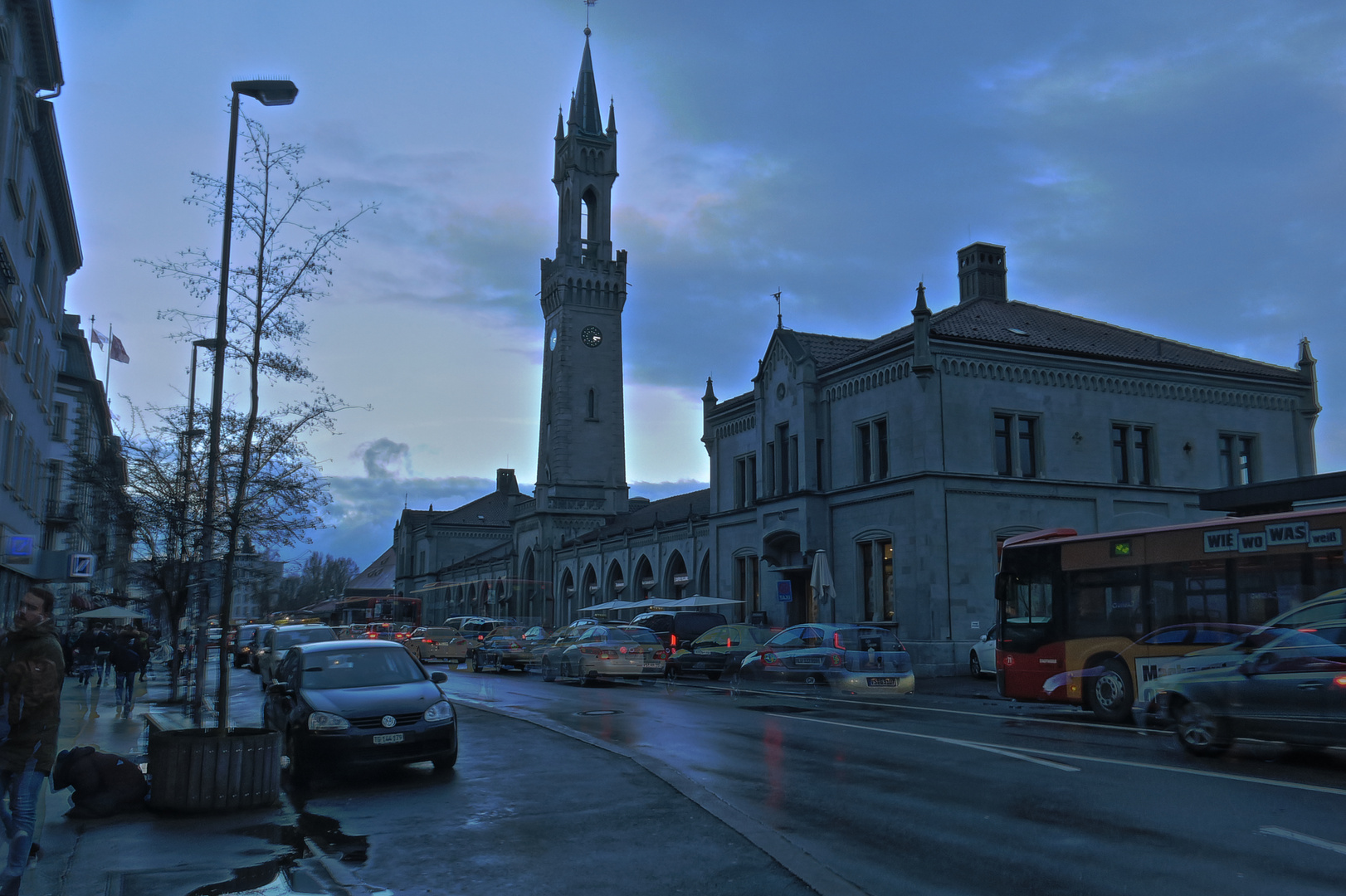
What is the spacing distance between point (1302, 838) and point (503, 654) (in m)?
30.5

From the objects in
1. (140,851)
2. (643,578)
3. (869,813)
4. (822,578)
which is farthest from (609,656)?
(643,578)

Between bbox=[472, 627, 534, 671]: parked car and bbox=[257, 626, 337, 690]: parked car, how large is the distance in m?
7.33

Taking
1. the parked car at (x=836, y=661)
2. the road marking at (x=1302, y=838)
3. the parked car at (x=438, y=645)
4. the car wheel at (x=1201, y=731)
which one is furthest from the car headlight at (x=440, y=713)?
the parked car at (x=438, y=645)

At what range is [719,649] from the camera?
31156 mm

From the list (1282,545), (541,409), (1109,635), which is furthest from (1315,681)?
(541,409)

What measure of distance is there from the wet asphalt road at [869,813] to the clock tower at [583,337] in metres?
60.0

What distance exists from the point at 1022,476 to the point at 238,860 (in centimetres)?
3083

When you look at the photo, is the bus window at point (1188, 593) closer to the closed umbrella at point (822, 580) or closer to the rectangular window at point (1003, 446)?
the rectangular window at point (1003, 446)

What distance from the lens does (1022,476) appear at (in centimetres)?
3491

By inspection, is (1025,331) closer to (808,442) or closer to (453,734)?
(808,442)

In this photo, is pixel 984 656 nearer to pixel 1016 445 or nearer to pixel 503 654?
pixel 1016 445

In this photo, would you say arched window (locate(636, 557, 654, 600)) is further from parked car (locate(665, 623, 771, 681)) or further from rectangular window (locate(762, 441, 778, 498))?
parked car (locate(665, 623, 771, 681))

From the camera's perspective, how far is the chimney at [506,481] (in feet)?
396

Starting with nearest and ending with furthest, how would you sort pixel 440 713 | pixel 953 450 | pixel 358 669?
1. pixel 440 713
2. pixel 358 669
3. pixel 953 450
